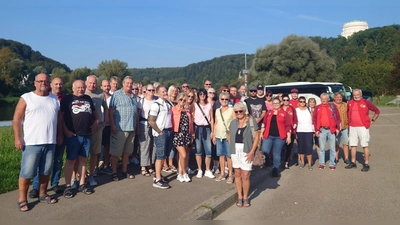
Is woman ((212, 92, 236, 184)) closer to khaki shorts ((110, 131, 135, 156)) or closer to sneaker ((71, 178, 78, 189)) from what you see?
khaki shorts ((110, 131, 135, 156))

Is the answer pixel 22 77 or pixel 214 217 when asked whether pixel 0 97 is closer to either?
pixel 22 77

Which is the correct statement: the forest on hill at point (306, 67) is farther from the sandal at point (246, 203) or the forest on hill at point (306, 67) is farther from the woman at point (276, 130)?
the sandal at point (246, 203)

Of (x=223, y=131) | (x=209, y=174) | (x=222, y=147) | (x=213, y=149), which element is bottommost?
(x=209, y=174)

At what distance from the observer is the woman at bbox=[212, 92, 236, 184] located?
6.53 m

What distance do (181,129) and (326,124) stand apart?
149 inches

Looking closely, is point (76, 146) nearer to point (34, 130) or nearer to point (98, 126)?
point (98, 126)

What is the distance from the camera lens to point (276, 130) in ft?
24.5

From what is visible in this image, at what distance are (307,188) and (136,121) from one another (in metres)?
3.64

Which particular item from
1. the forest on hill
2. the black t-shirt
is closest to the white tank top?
the black t-shirt

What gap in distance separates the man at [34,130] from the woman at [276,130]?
4.51 m

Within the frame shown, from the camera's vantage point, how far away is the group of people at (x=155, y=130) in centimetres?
495

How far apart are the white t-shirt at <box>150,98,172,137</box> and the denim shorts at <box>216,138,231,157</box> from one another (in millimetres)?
1098

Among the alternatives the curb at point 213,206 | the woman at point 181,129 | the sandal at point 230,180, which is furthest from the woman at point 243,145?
the woman at point 181,129

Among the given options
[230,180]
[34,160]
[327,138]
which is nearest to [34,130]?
[34,160]
